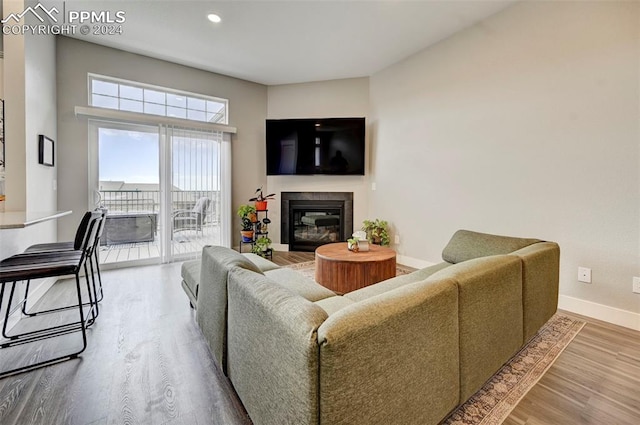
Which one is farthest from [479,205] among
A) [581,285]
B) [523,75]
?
[523,75]

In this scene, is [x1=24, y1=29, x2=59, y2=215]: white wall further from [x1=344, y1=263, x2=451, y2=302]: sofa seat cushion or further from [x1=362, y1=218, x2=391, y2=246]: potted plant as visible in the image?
[x1=362, y1=218, x2=391, y2=246]: potted plant

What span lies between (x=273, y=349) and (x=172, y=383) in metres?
1.04

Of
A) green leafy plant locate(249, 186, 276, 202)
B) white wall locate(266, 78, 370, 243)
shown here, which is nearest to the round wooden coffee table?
white wall locate(266, 78, 370, 243)

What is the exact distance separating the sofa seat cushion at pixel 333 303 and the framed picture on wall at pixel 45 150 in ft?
10.3

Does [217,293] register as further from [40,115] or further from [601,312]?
[601,312]

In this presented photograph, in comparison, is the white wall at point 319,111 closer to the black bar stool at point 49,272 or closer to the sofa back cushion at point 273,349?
the black bar stool at point 49,272

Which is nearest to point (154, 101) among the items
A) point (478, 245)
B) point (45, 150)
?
point (45, 150)

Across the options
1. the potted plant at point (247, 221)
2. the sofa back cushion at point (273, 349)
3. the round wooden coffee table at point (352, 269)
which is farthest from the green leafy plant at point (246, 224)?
the sofa back cushion at point (273, 349)

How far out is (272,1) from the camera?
2.78 metres

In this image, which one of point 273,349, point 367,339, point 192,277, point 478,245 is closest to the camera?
point 367,339

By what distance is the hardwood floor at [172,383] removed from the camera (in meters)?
1.39

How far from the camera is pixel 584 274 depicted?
2.49 m

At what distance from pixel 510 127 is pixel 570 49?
76cm

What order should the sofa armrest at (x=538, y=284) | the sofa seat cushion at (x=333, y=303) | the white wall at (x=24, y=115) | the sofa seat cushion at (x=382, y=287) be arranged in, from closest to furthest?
the sofa seat cushion at (x=333, y=303), the sofa armrest at (x=538, y=284), the sofa seat cushion at (x=382, y=287), the white wall at (x=24, y=115)
